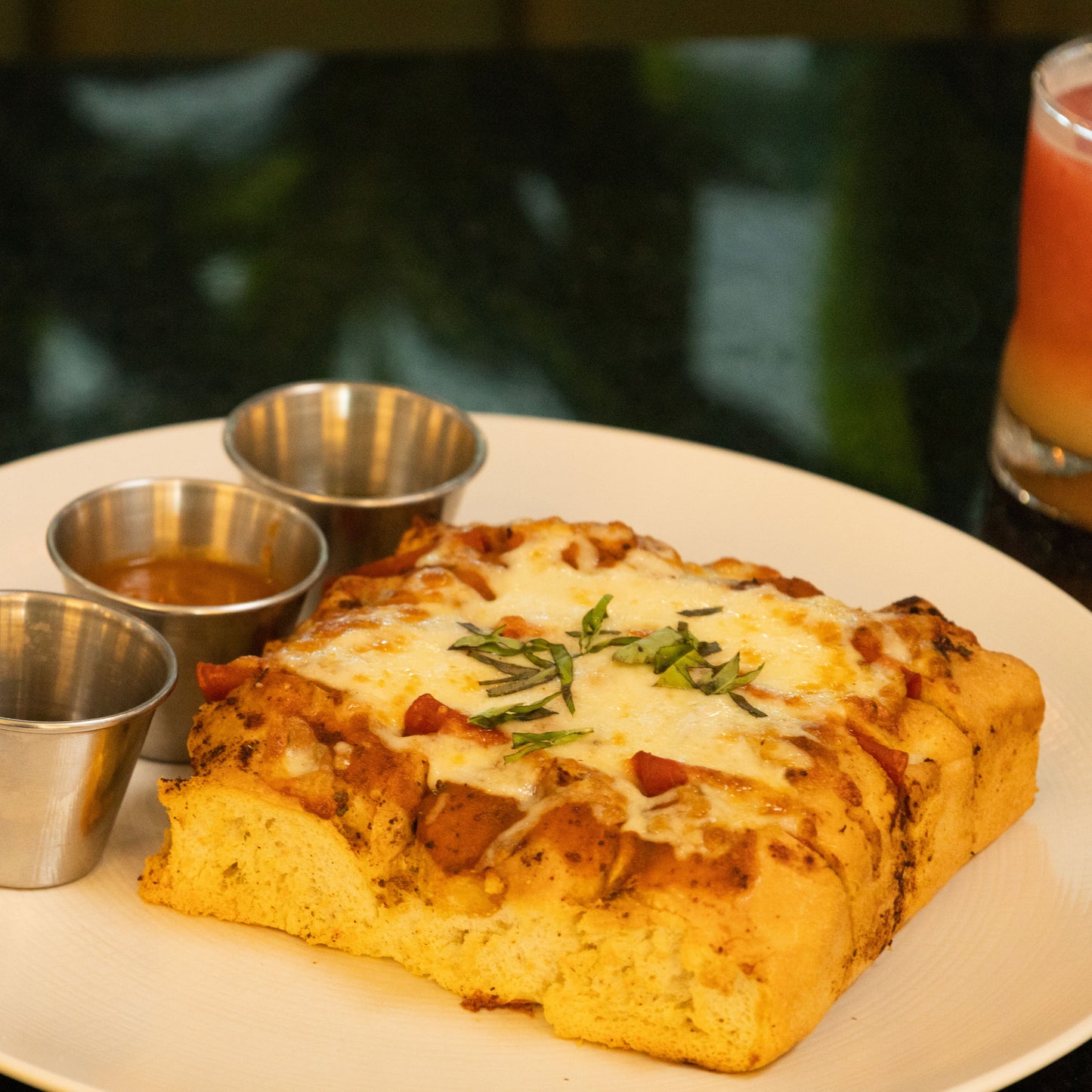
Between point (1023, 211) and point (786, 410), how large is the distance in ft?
4.36

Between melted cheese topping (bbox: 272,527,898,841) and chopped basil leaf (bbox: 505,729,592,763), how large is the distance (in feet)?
0.09

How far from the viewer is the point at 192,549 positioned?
16.0ft

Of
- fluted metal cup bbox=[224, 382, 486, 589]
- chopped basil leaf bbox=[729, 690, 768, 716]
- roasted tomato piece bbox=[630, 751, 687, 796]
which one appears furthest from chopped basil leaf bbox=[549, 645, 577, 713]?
fluted metal cup bbox=[224, 382, 486, 589]

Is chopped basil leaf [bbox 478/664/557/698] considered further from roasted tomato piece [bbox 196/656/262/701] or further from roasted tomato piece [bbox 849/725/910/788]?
roasted tomato piece [bbox 849/725/910/788]

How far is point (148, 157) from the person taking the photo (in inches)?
318

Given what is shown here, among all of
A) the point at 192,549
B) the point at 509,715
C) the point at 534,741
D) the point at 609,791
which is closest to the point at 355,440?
the point at 192,549

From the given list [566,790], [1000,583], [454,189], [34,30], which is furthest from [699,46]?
[566,790]

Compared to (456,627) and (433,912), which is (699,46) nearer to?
(456,627)

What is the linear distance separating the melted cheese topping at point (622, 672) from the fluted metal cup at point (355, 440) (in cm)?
103

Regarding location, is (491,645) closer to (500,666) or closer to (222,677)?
(500,666)

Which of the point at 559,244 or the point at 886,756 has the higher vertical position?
the point at 886,756

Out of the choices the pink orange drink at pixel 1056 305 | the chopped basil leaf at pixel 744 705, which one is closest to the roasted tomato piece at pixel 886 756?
the chopped basil leaf at pixel 744 705

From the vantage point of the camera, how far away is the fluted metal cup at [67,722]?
3668 mm

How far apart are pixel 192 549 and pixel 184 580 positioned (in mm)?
135
